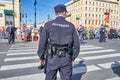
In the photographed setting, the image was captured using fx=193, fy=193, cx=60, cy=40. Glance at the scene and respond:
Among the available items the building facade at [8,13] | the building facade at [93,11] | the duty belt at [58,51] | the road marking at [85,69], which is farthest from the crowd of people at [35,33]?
the building facade at [93,11]

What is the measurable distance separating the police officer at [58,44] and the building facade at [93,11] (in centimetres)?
8775

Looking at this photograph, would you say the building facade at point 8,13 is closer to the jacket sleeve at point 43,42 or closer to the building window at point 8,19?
the building window at point 8,19

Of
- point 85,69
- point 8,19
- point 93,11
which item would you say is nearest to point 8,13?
point 8,19

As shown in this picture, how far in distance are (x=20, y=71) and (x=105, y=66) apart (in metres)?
3.25

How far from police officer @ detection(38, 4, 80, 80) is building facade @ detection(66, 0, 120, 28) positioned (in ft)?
288

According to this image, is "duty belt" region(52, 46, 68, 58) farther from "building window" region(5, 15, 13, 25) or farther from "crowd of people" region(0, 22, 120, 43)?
"building window" region(5, 15, 13, 25)

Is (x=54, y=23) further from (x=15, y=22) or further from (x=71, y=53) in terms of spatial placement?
(x=15, y=22)

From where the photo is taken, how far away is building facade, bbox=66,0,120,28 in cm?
9512

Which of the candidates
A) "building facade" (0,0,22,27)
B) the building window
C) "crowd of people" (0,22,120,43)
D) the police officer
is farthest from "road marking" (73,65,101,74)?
the building window

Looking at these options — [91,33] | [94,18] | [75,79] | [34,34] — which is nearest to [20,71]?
[75,79]

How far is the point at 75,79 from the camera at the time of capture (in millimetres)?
5625

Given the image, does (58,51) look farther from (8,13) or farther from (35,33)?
(8,13)

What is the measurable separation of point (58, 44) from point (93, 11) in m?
97.0

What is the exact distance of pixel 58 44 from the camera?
347cm
